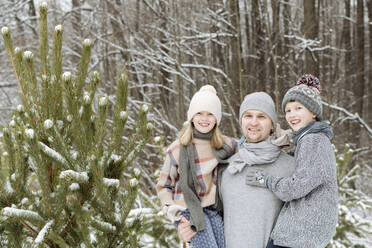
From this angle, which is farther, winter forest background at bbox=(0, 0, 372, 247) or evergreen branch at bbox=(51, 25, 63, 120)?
winter forest background at bbox=(0, 0, 372, 247)

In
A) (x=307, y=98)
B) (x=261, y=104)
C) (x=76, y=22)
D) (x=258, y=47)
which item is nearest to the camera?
(x=307, y=98)

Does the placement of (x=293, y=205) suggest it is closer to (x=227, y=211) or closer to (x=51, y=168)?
(x=227, y=211)

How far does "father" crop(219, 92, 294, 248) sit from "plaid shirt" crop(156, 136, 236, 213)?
0.31ft

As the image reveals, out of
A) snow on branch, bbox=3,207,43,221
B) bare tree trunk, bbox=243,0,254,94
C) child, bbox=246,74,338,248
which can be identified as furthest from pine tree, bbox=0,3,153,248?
bare tree trunk, bbox=243,0,254,94

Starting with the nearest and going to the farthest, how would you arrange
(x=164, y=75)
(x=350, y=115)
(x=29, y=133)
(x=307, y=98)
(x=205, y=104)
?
(x=29, y=133)
(x=307, y=98)
(x=205, y=104)
(x=350, y=115)
(x=164, y=75)

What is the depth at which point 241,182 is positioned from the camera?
80.5 inches

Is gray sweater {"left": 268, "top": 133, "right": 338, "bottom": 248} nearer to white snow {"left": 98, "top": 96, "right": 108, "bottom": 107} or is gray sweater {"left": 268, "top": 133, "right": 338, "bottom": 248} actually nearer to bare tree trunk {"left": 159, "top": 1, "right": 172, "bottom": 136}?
white snow {"left": 98, "top": 96, "right": 108, "bottom": 107}

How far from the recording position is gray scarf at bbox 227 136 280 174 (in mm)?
1988

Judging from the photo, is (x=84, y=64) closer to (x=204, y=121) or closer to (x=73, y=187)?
(x=73, y=187)

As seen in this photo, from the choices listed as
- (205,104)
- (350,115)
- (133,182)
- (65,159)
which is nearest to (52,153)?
(65,159)

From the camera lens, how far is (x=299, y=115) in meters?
1.95

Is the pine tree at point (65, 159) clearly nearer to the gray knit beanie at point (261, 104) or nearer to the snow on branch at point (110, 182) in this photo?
the snow on branch at point (110, 182)

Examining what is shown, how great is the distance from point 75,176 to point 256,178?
1109mm

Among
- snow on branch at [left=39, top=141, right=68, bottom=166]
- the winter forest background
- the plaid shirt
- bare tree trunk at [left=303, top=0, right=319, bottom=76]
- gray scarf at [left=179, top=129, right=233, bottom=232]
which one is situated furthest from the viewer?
the winter forest background
